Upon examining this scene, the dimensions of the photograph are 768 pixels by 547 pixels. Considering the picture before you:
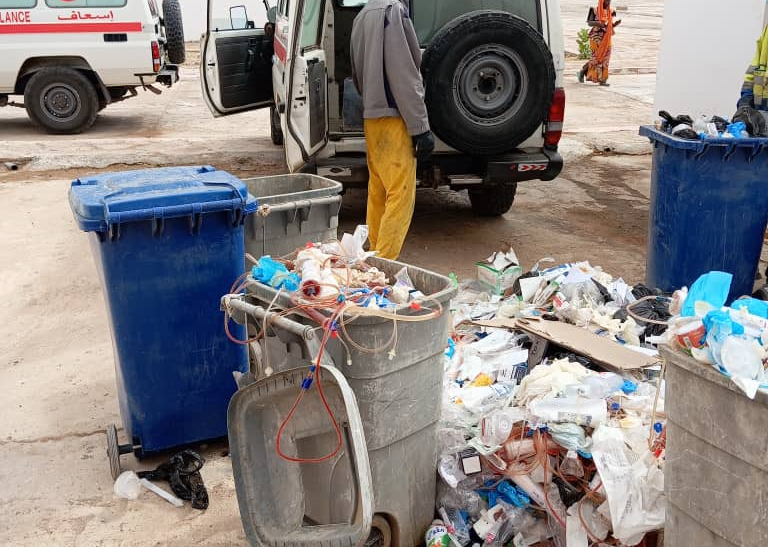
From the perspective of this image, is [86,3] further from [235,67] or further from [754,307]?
[754,307]

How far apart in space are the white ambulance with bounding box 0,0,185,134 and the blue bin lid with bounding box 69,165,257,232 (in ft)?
25.9

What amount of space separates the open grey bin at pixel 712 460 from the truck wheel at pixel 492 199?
4.79m

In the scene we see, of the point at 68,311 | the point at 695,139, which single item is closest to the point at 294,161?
the point at 68,311

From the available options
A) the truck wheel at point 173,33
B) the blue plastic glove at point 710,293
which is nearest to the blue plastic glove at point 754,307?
the blue plastic glove at point 710,293

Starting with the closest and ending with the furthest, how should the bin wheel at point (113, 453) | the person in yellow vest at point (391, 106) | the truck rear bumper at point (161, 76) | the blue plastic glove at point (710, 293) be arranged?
the blue plastic glove at point (710, 293), the bin wheel at point (113, 453), the person in yellow vest at point (391, 106), the truck rear bumper at point (161, 76)

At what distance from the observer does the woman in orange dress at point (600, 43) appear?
621 inches

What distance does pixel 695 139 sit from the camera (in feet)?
15.6

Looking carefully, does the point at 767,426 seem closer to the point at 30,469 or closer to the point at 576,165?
the point at 30,469

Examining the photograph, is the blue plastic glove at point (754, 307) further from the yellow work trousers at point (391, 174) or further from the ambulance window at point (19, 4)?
the ambulance window at point (19, 4)

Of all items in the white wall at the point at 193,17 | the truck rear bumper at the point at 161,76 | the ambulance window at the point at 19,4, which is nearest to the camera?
the ambulance window at the point at 19,4

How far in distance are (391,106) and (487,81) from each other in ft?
2.80

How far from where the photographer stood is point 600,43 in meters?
16.1

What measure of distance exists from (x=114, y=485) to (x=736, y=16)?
842cm

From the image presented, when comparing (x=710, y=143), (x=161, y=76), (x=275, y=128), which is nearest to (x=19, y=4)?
(x=161, y=76)
